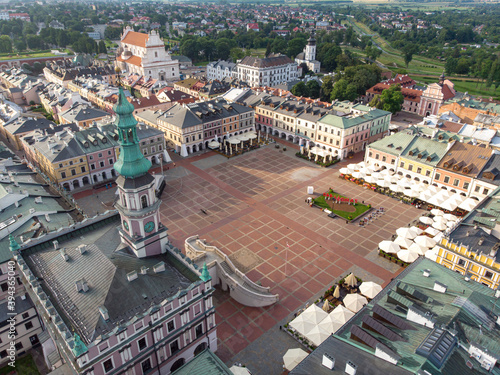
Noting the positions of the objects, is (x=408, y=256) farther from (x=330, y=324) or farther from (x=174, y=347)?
(x=174, y=347)

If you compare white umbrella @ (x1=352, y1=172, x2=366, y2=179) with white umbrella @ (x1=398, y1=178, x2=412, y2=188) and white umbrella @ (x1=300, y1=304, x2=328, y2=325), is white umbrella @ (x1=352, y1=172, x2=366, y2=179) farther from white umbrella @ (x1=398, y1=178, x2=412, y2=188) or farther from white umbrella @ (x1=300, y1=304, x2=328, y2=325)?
white umbrella @ (x1=300, y1=304, x2=328, y2=325)

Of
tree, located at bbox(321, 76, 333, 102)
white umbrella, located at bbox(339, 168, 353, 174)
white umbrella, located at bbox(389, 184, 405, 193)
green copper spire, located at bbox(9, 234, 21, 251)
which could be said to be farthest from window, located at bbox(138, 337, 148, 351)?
tree, located at bbox(321, 76, 333, 102)

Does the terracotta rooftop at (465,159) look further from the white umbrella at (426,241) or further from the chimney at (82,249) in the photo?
the chimney at (82,249)

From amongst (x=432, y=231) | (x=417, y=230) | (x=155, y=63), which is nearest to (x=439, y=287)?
(x=417, y=230)

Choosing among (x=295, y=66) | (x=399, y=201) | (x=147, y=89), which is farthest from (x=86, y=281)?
(x=295, y=66)

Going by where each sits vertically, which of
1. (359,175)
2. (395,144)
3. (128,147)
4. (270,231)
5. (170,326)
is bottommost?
(270,231)

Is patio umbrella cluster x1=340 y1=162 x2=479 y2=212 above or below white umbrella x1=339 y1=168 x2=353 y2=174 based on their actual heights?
above
